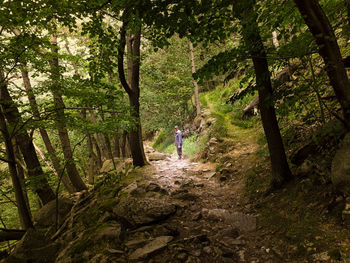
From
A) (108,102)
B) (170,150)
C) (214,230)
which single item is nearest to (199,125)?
(170,150)

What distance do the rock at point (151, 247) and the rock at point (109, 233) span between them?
2.03 ft

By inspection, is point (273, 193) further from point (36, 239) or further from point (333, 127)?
point (36, 239)

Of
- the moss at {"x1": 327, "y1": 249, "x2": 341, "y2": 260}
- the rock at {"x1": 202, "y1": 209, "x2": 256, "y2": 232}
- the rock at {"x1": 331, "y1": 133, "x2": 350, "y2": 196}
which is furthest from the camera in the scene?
the rock at {"x1": 202, "y1": 209, "x2": 256, "y2": 232}

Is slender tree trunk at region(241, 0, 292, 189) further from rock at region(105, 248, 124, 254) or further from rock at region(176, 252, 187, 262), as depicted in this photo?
rock at region(105, 248, 124, 254)

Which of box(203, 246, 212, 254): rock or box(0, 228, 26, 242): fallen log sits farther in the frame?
box(0, 228, 26, 242): fallen log

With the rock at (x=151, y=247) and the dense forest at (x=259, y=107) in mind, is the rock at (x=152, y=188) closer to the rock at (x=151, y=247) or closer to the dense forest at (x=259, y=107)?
the dense forest at (x=259, y=107)

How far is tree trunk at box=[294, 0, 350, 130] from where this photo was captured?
2.80 meters

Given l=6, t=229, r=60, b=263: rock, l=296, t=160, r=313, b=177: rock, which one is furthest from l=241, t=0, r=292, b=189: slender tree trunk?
l=6, t=229, r=60, b=263: rock

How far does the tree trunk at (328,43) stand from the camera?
2801mm

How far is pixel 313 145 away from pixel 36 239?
21.6ft

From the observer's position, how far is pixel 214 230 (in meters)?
4.07

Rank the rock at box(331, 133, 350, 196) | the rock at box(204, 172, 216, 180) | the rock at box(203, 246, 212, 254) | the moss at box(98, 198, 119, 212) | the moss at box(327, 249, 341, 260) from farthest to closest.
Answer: the rock at box(204, 172, 216, 180), the moss at box(98, 198, 119, 212), the rock at box(203, 246, 212, 254), the rock at box(331, 133, 350, 196), the moss at box(327, 249, 341, 260)

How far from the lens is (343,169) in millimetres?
2947

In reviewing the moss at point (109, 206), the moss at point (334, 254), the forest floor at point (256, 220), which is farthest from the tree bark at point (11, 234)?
the moss at point (334, 254)
